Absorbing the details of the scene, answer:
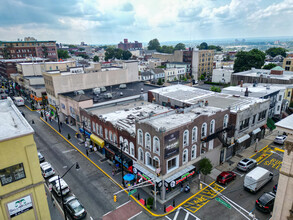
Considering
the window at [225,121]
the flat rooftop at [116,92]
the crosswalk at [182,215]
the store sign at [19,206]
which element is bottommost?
the crosswalk at [182,215]

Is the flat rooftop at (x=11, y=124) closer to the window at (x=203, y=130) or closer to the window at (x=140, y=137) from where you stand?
the window at (x=140, y=137)

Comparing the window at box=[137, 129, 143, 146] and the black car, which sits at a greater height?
the window at box=[137, 129, 143, 146]

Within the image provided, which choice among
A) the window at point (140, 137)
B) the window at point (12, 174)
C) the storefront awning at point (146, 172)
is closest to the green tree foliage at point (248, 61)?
the window at point (140, 137)

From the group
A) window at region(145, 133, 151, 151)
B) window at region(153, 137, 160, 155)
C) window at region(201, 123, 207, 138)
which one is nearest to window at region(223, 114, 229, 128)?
window at region(201, 123, 207, 138)

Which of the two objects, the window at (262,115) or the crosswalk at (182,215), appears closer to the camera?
the crosswalk at (182,215)

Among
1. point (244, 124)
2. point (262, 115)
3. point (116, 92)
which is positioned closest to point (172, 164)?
point (244, 124)

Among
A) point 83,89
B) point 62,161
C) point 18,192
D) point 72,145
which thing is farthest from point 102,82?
point 18,192

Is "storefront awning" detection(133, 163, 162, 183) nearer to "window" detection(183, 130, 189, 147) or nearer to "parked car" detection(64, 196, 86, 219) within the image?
"window" detection(183, 130, 189, 147)
